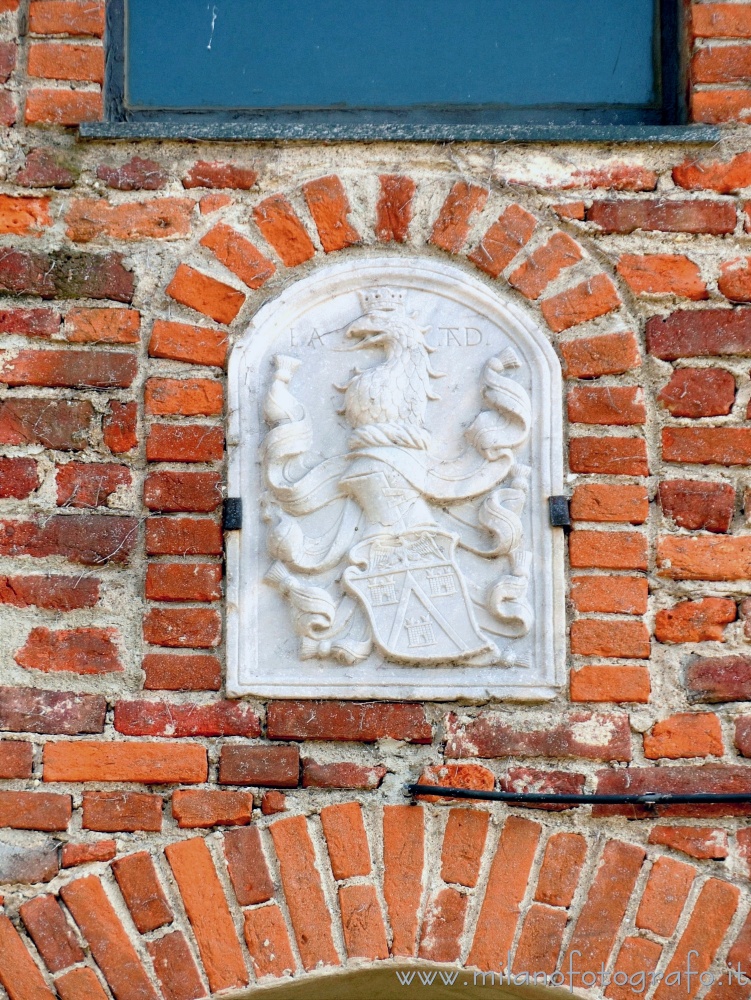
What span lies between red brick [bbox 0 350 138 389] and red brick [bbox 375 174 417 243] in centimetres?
68

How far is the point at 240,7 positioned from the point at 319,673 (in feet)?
5.80

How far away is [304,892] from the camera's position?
2916 millimetres

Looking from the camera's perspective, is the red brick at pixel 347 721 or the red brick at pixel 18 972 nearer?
the red brick at pixel 18 972

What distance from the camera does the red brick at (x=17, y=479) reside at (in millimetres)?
3129

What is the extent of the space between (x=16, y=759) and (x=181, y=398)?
2.94ft

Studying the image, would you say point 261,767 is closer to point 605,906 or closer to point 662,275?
point 605,906

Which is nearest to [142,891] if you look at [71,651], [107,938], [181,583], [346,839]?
[107,938]

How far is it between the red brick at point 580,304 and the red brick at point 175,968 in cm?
163

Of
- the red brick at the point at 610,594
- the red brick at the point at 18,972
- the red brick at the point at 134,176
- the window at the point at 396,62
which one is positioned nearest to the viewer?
the red brick at the point at 18,972

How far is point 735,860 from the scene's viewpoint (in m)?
2.96

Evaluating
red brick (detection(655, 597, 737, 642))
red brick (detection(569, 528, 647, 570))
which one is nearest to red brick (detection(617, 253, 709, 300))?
red brick (detection(569, 528, 647, 570))

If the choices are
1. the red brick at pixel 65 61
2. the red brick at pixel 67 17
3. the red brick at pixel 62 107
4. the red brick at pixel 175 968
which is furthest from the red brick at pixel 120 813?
the red brick at pixel 67 17

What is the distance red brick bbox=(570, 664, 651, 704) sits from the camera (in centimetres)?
303

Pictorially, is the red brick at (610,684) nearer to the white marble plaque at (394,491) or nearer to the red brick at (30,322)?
the white marble plaque at (394,491)
